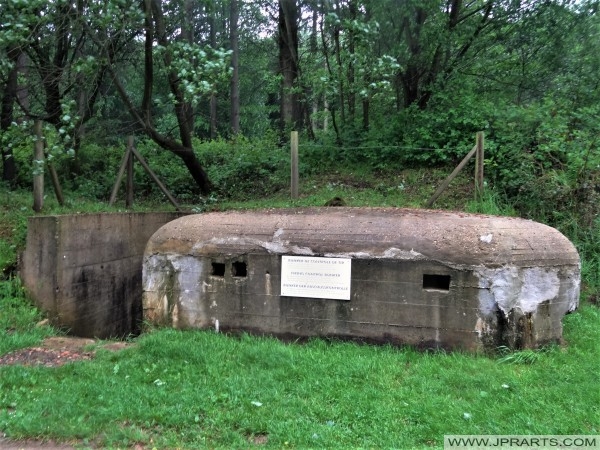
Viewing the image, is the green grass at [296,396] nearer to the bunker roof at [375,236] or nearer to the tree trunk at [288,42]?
the bunker roof at [375,236]

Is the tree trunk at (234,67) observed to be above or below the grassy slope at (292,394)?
above

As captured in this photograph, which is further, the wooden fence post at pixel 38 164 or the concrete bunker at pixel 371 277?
the wooden fence post at pixel 38 164

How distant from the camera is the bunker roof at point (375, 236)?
501 cm

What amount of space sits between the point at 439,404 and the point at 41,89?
33.1ft

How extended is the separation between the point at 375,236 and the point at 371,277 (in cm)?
45

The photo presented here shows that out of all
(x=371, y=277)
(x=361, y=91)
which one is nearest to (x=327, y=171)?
(x=361, y=91)

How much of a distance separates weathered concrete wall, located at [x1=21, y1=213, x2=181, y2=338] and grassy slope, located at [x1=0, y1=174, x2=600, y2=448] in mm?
976

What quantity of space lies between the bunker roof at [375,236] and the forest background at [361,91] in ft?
7.46

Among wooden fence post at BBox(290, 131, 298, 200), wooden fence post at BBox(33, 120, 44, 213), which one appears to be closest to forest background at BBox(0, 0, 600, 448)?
wooden fence post at BBox(33, 120, 44, 213)

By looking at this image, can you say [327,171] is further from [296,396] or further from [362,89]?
[296,396]

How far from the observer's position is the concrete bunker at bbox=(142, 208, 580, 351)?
4.95 metres

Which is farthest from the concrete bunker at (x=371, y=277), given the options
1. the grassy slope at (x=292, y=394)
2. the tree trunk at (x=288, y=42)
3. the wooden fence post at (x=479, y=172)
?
the tree trunk at (x=288, y=42)

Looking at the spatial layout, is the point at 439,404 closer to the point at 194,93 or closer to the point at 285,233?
the point at 285,233

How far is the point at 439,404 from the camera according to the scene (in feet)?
12.5
